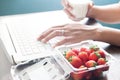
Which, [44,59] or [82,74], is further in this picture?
[44,59]

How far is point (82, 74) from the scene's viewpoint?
2.19 feet

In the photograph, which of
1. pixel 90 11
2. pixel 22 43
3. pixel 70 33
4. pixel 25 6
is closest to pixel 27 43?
pixel 22 43

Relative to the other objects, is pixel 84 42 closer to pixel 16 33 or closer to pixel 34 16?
pixel 16 33

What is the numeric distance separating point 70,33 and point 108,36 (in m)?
0.15

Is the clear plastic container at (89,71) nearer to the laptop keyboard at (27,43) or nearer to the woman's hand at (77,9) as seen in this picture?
the laptop keyboard at (27,43)

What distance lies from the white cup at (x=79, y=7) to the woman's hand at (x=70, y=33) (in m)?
0.08

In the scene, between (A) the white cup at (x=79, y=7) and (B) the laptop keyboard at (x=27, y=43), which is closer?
(B) the laptop keyboard at (x=27, y=43)

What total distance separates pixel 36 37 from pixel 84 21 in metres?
0.30

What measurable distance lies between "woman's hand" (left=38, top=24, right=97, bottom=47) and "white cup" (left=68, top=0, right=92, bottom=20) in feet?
0.27

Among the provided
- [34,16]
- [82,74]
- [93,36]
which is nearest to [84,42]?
[93,36]

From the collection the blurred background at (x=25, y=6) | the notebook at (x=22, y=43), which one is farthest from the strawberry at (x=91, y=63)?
the blurred background at (x=25, y=6)

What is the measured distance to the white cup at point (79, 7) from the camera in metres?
0.99

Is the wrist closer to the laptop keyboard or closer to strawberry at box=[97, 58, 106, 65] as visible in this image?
the laptop keyboard

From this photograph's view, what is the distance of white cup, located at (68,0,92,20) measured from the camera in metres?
0.99
